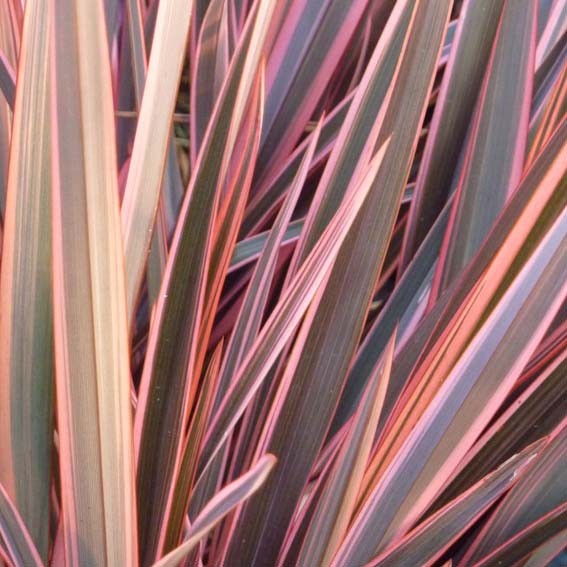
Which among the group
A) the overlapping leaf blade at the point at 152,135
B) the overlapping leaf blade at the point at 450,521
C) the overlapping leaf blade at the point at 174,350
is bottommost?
the overlapping leaf blade at the point at 450,521

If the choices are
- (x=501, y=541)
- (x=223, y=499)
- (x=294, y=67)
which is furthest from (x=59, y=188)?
(x=294, y=67)

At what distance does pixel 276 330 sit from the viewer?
0.49 meters

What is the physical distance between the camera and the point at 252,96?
63 centimetres

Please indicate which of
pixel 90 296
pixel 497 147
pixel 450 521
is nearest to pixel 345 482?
pixel 450 521

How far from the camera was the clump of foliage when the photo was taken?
399mm

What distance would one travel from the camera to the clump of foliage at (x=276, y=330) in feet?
1.31

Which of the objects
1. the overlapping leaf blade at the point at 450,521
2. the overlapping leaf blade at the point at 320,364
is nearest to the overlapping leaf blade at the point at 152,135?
the overlapping leaf blade at the point at 320,364

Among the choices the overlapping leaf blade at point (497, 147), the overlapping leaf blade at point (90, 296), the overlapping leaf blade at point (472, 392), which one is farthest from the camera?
the overlapping leaf blade at point (497, 147)

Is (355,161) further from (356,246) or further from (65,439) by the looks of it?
(65,439)

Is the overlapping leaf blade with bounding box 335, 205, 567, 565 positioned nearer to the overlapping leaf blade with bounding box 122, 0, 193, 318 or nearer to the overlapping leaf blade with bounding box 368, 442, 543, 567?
the overlapping leaf blade with bounding box 368, 442, 543, 567

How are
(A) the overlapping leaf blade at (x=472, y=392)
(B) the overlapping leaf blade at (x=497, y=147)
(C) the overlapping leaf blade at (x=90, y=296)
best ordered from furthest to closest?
(B) the overlapping leaf blade at (x=497, y=147) → (A) the overlapping leaf blade at (x=472, y=392) → (C) the overlapping leaf blade at (x=90, y=296)

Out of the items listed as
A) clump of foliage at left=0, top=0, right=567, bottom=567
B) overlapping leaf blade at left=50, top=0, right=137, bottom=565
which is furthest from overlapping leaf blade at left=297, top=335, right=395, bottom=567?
overlapping leaf blade at left=50, top=0, right=137, bottom=565

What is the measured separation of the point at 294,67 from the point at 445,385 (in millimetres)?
502

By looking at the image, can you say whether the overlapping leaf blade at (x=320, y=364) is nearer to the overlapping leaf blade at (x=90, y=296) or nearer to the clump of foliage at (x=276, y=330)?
the clump of foliage at (x=276, y=330)
